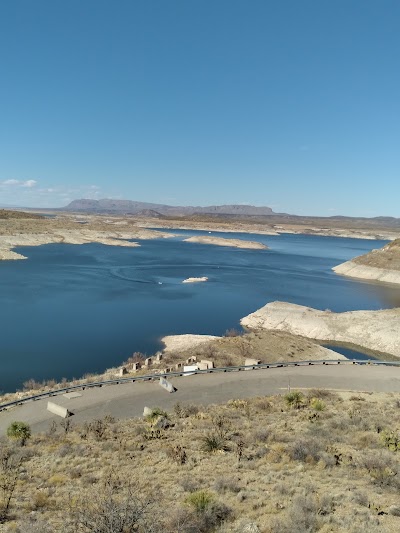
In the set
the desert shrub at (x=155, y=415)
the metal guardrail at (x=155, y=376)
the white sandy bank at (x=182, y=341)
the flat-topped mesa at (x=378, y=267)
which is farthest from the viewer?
the flat-topped mesa at (x=378, y=267)

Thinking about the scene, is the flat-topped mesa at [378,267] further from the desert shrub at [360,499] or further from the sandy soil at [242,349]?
the desert shrub at [360,499]

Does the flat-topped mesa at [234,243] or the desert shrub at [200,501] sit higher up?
the flat-topped mesa at [234,243]

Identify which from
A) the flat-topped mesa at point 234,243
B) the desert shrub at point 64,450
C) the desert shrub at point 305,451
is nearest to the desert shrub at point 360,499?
the desert shrub at point 305,451

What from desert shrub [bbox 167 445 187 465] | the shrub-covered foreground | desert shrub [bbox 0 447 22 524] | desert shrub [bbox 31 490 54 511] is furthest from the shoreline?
desert shrub [bbox 31 490 54 511]

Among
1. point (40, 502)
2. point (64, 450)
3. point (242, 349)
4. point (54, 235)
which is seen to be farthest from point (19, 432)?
point (54, 235)

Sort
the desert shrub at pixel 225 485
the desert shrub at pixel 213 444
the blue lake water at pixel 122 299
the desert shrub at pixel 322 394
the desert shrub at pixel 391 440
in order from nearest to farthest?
the desert shrub at pixel 225 485 < the desert shrub at pixel 391 440 < the desert shrub at pixel 213 444 < the desert shrub at pixel 322 394 < the blue lake water at pixel 122 299
